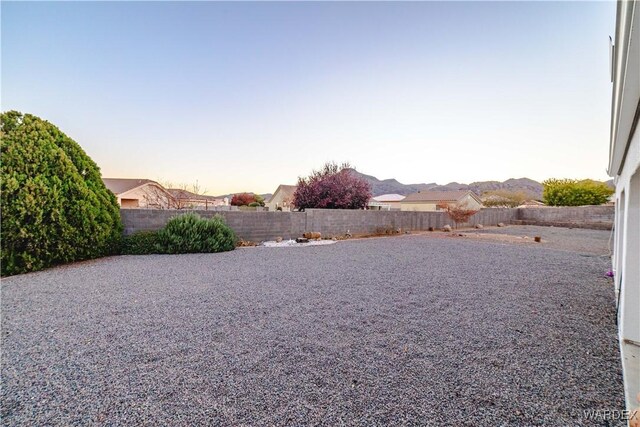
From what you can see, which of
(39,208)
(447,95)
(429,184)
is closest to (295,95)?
(447,95)

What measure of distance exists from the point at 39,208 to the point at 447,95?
12.3m

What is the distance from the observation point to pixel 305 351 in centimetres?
252

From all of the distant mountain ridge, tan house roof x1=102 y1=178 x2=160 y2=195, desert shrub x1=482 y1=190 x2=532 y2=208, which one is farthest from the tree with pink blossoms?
the distant mountain ridge

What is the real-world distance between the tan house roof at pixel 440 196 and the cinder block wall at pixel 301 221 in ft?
49.4

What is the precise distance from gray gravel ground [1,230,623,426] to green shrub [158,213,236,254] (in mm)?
2855

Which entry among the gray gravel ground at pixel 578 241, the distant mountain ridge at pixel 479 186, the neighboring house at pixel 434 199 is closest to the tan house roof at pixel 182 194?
the gray gravel ground at pixel 578 241

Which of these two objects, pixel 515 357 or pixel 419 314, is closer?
pixel 515 357

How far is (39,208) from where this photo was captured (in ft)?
17.8

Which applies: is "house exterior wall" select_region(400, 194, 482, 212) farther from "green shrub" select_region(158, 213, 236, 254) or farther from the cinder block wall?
"green shrub" select_region(158, 213, 236, 254)

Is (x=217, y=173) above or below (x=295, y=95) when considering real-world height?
below

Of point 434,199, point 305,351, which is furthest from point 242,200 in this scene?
point 305,351

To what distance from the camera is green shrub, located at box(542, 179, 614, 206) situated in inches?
992

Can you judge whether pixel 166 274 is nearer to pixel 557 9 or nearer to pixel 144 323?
pixel 144 323

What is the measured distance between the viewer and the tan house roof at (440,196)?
1228 inches
